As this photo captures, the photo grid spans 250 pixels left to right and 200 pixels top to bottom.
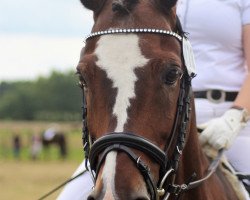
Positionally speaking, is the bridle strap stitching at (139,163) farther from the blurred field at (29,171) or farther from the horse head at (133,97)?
the blurred field at (29,171)

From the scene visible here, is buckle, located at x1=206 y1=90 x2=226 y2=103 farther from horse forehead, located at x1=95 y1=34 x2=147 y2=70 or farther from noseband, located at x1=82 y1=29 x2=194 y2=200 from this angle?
horse forehead, located at x1=95 y1=34 x2=147 y2=70

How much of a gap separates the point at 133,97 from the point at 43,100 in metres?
109

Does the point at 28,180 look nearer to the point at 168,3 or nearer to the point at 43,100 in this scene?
the point at 168,3

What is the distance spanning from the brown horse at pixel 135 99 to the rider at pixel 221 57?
3.50 feet

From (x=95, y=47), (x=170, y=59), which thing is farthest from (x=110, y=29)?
(x=170, y=59)

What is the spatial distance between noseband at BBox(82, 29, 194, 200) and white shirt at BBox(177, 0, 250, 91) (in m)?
1.12

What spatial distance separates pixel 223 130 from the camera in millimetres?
4625

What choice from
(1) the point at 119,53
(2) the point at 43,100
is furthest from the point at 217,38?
(2) the point at 43,100

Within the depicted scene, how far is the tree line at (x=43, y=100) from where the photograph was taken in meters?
102

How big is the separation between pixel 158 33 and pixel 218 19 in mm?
1373

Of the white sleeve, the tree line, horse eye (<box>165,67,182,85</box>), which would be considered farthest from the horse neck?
the tree line

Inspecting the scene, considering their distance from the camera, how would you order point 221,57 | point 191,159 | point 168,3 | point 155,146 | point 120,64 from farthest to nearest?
1. point 221,57
2. point 191,159
3. point 168,3
4. point 120,64
5. point 155,146

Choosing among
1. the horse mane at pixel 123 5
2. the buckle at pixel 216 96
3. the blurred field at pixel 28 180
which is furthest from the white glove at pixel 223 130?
the blurred field at pixel 28 180

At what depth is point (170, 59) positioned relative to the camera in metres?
3.74
